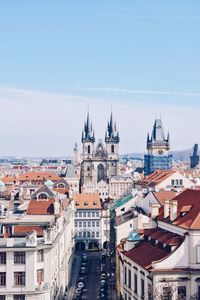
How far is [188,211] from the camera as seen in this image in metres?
67.1

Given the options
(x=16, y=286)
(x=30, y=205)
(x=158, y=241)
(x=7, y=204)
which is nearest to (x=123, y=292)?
(x=158, y=241)

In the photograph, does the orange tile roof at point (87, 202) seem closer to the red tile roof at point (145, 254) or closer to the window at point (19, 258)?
the red tile roof at point (145, 254)

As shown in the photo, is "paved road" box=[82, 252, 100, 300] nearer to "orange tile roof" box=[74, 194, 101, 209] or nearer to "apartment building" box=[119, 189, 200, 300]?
"apartment building" box=[119, 189, 200, 300]

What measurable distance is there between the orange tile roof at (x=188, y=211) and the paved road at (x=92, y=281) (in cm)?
1786

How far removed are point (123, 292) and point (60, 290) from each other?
10.1m

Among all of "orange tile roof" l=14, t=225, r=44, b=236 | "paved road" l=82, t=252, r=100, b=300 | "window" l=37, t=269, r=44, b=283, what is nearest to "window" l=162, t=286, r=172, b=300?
"window" l=37, t=269, r=44, b=283

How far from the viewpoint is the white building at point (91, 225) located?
146250 mm

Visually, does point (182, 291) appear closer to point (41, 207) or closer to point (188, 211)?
point (188, 211)

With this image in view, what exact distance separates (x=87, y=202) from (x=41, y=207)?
2488 inches

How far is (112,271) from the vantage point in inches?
4124

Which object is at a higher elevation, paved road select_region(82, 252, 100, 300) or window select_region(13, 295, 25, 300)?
window select_region(13, 295, 25, 300)

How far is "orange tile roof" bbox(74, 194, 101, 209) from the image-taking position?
484 ft

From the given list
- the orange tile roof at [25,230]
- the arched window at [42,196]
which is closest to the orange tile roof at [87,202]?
the arched window at [42,196]

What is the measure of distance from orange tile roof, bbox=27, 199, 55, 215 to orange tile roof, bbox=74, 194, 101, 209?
58.0 meters
